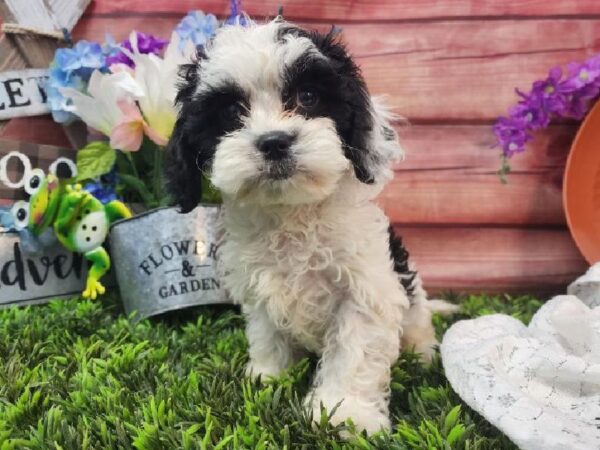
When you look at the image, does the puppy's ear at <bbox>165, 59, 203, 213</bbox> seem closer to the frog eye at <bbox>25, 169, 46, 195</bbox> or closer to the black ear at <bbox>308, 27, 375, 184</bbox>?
the black ear at <bbox>308, 27, 375, 184</bbox>

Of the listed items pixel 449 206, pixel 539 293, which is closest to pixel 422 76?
pixel 449 206

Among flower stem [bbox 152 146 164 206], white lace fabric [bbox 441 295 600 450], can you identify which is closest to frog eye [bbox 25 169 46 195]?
flower stem [bbox 152 146 164 206]

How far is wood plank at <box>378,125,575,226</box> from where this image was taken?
3.06 m

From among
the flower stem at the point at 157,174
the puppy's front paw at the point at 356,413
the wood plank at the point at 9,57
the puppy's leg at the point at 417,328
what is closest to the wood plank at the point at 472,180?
the puppy's leg at the point at 417,328

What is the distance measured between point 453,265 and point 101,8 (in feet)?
7.48

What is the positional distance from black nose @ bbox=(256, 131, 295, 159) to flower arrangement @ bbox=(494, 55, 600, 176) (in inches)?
61.1

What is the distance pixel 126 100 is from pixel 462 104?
64.3 inches

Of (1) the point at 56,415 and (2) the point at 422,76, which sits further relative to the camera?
(2) the point at 422,76

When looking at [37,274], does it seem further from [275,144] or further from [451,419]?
[451,419]

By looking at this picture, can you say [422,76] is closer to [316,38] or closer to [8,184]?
[316,38]

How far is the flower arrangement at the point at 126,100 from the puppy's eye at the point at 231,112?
27.2 inches

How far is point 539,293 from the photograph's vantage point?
3154 millimetres

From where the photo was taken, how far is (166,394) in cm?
186

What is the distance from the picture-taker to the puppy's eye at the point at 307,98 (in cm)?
182
